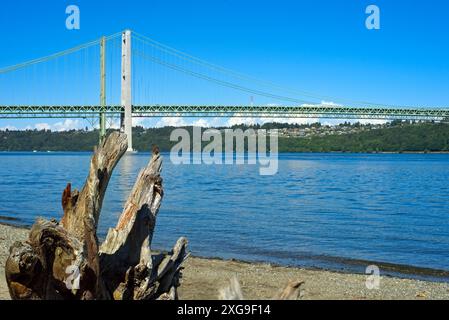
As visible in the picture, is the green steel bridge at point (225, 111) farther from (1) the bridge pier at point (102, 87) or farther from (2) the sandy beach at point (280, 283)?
(2) the sandy beach at point (280, 283)

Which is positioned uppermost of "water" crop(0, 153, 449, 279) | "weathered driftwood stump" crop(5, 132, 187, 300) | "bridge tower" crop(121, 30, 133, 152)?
"bridge tower" crop(121, 30, 133, 152)

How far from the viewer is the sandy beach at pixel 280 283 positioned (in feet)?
20.3

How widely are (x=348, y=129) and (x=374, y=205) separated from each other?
10101 centimetres

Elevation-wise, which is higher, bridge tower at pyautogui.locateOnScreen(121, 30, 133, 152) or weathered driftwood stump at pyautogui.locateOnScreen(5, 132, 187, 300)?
bridge tower at pyautogui.locateOnScreen(121, 30, 133, 152)

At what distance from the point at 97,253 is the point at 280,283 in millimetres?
3442

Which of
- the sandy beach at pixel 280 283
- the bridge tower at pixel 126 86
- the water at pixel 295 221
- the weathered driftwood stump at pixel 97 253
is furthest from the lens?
the bridge tower at pixel 126 86

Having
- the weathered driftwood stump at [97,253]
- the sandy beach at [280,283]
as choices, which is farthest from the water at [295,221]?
the weathered driftwood stump at [97,253]

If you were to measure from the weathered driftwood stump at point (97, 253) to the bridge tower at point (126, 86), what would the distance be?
4081 centimetres

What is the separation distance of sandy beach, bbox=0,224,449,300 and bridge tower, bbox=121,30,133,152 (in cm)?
3783

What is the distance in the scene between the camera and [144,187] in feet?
14.6

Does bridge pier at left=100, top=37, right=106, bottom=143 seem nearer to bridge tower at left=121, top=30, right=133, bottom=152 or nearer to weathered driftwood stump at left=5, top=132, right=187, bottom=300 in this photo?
bridge tower at left=121, top=30, right=133, bottom=152

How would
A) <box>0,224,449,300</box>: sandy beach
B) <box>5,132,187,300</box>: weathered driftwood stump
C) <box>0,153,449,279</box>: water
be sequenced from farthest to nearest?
<box>0,153,449,279</box>: water → <box>0,224,449,300</box>: sandy beach → <box>5,132,187,300</box>: weathered driftwood stump

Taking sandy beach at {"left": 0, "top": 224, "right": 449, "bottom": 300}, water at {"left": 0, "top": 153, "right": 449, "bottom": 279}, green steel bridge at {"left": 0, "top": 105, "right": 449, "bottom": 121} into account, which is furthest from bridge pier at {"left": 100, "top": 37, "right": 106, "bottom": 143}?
sandy beach at {"left": 0, "top": 224, "right": 449, "bottom": 300}

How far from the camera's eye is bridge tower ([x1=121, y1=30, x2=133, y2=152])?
48.0 metres
